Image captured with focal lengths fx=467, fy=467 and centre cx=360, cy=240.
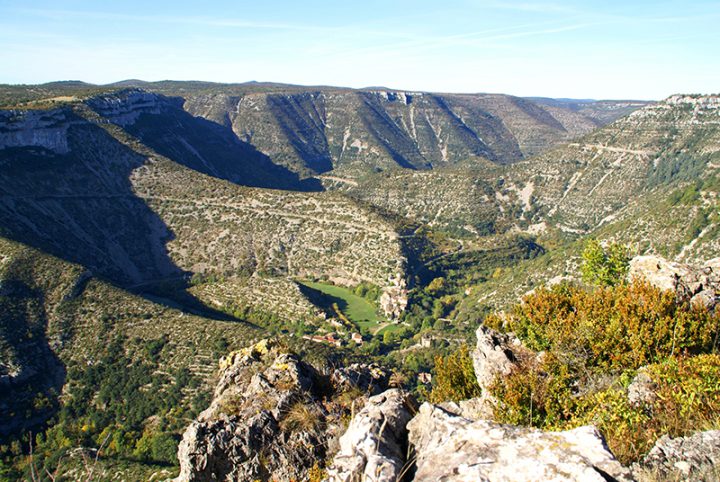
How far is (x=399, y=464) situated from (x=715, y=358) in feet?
29.9

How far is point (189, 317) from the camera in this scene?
193 feet

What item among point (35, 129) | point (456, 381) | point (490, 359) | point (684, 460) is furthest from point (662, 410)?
point (35, 129)

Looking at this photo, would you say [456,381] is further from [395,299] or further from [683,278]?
[395,299]

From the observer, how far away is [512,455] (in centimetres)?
673

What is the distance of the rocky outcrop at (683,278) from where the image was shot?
19188 mm

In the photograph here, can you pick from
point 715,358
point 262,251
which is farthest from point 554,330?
point 262,251

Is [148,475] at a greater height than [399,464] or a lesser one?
lesser

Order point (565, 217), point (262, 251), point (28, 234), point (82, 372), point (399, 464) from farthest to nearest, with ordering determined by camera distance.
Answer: point (565, 217), point (262, 251), point (28, 234), point (82, 372), point (399, 464)

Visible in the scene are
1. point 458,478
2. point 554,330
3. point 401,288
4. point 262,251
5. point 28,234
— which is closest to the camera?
point 458,478

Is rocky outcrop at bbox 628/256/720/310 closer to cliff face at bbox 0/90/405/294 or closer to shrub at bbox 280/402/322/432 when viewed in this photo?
shrub at bbox 280/402/322/432

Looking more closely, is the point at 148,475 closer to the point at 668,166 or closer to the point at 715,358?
the point at 715,358

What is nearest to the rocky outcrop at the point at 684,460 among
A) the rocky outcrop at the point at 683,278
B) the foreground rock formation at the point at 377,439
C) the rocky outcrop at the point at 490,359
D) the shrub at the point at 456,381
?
the foreground rock formation at the point at 377,439

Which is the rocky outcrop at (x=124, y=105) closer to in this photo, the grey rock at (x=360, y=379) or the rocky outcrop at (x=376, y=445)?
the grey rock at (x=360, y=379)

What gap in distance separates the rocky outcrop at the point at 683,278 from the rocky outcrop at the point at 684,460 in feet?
40.8
